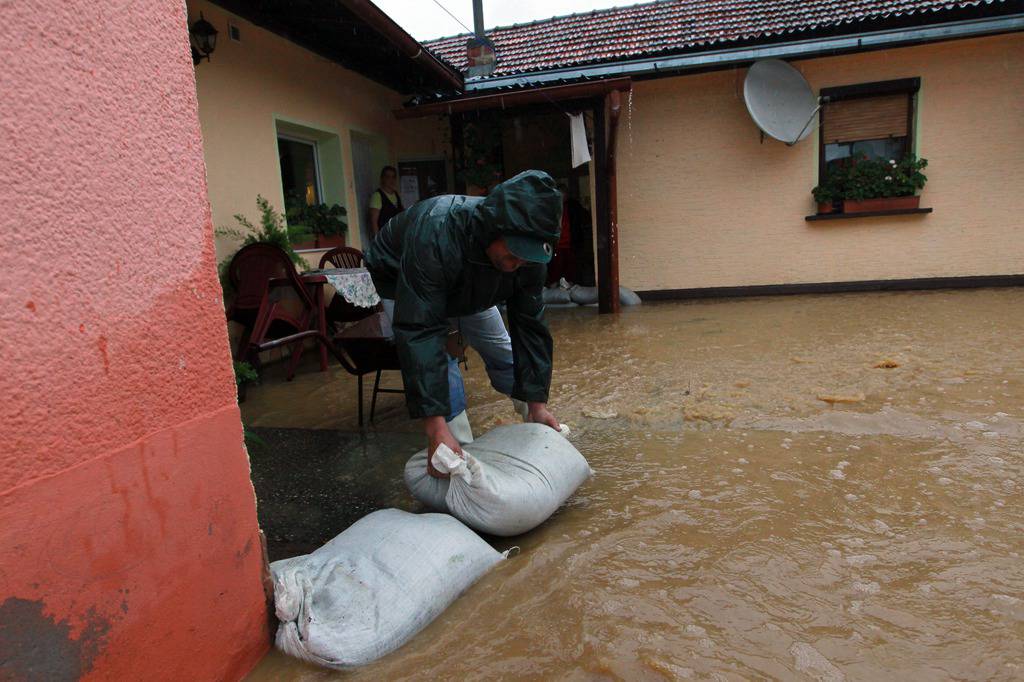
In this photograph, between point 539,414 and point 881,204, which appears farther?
point 881,204

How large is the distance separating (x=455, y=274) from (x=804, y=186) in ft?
23.5

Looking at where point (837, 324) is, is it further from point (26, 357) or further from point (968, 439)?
point (26, 357)

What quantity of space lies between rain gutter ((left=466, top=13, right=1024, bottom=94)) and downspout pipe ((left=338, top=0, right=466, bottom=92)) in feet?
3.37

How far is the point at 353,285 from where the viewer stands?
16.3 feet

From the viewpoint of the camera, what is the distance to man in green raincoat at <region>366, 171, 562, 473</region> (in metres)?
1.98

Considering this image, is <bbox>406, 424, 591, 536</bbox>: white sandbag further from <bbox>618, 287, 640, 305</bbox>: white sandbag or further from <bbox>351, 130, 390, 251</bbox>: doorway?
<bbox>618, 287, 640, 305</bbox>: white sandbag

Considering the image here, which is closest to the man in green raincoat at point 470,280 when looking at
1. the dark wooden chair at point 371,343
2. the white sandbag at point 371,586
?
the white sandbag at point 371,586

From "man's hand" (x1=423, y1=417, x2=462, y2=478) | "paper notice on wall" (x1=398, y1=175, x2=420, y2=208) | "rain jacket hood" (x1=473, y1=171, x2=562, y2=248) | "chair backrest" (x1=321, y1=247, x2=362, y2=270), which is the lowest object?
"man's hand" (x1=423, y1=417, x2=462, y2=478)

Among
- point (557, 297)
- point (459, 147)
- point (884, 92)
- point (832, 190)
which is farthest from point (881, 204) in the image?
point (459, 147)

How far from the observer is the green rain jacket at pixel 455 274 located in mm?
1978

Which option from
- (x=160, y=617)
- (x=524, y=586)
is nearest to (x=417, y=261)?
(x=524, y=586)

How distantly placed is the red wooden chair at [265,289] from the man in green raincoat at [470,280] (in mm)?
2401

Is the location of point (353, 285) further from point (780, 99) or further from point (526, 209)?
point (780, 99)

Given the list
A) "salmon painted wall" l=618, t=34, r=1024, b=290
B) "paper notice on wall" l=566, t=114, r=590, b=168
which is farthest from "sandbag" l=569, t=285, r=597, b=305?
"paper notice on wall" l=566, t=114, r=590, b=168
